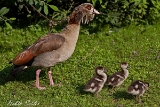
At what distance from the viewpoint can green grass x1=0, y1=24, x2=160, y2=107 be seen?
24.5 feet

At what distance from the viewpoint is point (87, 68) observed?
29.3 ft

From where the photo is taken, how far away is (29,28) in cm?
1125

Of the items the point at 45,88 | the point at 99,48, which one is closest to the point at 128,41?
the point at 99,48

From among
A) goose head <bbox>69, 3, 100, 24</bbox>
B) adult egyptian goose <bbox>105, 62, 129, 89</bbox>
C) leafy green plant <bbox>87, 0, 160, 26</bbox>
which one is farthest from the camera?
leafy green plant <bbox>87, 0, 160, 26</bbox>

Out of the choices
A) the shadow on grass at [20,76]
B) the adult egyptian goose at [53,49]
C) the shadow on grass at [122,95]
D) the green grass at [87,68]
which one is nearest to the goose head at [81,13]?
the adult egyptian goose at [53,49]

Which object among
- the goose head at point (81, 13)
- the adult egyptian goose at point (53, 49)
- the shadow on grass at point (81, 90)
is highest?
the goose head at point (81, 13)

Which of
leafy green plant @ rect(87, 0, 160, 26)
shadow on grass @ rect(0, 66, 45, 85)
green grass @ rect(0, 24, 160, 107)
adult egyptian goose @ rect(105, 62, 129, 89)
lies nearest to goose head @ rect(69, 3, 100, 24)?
green grass @ rect(0, 24, 160, 107)

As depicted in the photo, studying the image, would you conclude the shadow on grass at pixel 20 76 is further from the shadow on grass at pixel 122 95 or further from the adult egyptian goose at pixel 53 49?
the shadow on grass at pixel 122 95

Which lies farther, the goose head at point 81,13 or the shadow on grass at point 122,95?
the goose head at point 81,13

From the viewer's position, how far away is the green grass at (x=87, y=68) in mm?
7480

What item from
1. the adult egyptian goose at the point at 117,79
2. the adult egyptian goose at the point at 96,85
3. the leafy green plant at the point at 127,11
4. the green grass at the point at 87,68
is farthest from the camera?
the leafy green plant at the point at 127,11

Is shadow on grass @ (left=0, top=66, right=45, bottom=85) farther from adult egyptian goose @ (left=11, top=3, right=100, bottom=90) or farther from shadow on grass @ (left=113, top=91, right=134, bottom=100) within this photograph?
shadow on grass @ (left=113, top=91, right=134, bottom=100)

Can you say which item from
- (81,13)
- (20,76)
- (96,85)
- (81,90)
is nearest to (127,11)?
(81,13)

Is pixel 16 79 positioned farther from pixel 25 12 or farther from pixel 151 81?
pixel 25 12
